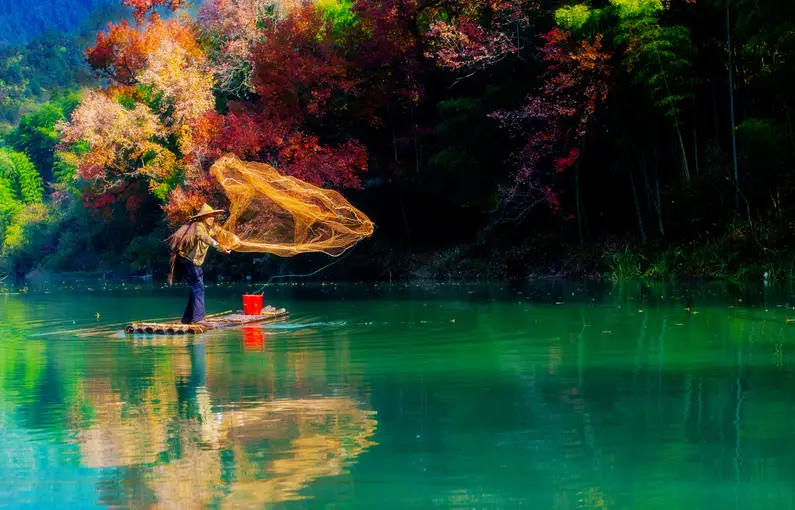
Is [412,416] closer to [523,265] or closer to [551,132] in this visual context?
[551,132]

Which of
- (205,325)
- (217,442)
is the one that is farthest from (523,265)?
(217,442)

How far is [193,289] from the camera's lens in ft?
66.4

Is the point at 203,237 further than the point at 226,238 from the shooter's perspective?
No

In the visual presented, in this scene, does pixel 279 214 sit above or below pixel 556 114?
below

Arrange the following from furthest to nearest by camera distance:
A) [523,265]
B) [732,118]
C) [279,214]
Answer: [523,265] → [732,118] → [279,214]

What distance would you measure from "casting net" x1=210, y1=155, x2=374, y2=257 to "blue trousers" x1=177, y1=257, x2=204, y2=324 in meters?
1.23

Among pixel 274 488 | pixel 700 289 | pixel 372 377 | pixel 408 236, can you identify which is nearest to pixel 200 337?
pixel 372 377

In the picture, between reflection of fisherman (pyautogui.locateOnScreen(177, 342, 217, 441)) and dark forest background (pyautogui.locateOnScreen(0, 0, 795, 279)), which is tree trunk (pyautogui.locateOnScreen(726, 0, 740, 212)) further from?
reflection of fisherman (pyautogui.locateOnScreen(177, 342, 217, 441))

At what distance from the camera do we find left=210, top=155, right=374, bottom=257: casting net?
870 inches

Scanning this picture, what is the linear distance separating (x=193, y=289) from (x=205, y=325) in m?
0.69

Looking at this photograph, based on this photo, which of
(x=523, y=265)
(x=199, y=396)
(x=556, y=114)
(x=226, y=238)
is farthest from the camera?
(x=523, y=265)

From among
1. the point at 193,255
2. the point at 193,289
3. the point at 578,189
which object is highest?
the point at 578,189

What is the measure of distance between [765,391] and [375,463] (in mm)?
4763

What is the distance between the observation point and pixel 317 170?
131 feet
